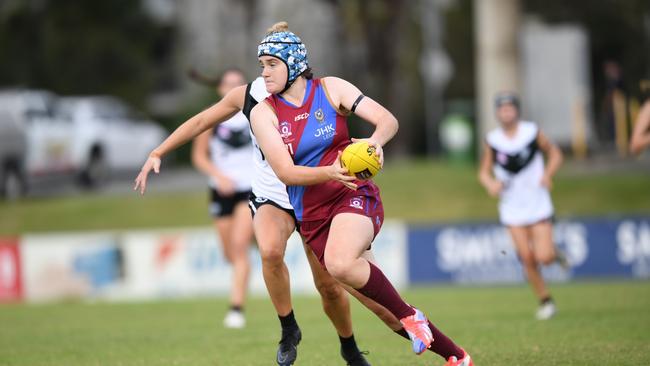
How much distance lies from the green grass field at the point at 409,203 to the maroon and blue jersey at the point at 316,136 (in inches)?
596

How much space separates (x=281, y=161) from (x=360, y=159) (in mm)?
564

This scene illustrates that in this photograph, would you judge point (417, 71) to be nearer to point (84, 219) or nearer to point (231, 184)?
point (84, 219)

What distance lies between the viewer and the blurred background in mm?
19438

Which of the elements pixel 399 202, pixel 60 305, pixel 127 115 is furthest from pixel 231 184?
pixel 127 115

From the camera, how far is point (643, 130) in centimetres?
1091

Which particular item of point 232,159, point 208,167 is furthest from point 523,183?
point 208,167

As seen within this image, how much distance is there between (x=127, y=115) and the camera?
110 feet

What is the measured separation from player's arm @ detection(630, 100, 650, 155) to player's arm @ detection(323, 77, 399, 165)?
13.5ft

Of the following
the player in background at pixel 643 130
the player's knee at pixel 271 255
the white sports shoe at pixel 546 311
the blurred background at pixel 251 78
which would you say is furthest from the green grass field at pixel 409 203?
the player's knee at pixel 271 255

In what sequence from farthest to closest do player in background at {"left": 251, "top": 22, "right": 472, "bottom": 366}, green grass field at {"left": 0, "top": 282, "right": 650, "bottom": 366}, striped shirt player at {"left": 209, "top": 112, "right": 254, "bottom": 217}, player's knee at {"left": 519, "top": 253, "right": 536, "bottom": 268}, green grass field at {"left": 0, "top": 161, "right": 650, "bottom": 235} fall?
green grass field at {"left": 0, "top": 161, "right": 650, "bottom": 235}, player's knee at {"left": 519, "top": 253, "right": 536, "bottom": 268}, striped shirt player at {"left": 209, "top": 112, "right": 254, "bottom": 217}, green grass field at {"left": 0, "top": 282, "right": 650, "bottom": 366}, player in background at {"left": 251, "top": 22, "right": 472, "bottom": 366}

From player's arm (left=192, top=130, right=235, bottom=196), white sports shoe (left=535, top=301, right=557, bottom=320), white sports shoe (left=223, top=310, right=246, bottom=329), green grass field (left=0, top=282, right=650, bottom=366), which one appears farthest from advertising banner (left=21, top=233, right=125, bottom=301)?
white sports shoe (left=535, top=301, right=557, bottom=320)

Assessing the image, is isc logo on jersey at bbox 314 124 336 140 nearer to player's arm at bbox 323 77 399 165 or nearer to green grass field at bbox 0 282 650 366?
player's arm at bbox 323 77 399 165

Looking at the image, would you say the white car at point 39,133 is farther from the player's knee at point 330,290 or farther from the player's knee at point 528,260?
the player's knee at point 330,290

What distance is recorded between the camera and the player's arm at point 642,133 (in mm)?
10875
